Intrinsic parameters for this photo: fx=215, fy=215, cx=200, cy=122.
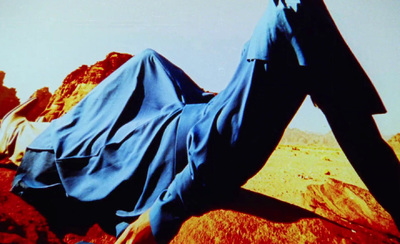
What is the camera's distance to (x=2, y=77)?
89.4 feet

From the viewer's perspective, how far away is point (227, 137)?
81cm

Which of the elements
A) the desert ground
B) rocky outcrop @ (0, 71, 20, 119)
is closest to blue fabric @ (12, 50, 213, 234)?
the desert ground

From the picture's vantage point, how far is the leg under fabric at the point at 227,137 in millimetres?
779

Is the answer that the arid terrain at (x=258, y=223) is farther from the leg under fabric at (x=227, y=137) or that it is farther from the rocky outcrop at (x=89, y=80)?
the rocky outcrop at (x=89, y=80)

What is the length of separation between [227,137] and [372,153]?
520 mm

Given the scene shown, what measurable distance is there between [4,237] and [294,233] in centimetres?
171

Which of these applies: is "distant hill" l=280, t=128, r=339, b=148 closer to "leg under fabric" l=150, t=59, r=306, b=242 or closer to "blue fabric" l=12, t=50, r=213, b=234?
"blue fabric" l=12, t=50, r=213, b=234

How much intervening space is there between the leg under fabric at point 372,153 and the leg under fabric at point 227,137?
0.18 meters

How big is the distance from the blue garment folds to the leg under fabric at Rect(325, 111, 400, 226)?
0.05m

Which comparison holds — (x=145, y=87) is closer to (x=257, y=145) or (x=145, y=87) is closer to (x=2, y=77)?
(x=257, y=145)

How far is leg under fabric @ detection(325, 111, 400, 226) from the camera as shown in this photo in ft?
2.48

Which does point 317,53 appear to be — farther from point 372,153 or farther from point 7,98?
point 7,98

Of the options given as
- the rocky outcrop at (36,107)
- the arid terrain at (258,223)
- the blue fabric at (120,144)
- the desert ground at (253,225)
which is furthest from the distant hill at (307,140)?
the blue fabric at (120,144)

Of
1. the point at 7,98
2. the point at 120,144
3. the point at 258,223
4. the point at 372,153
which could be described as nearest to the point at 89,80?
the point at 120,144
